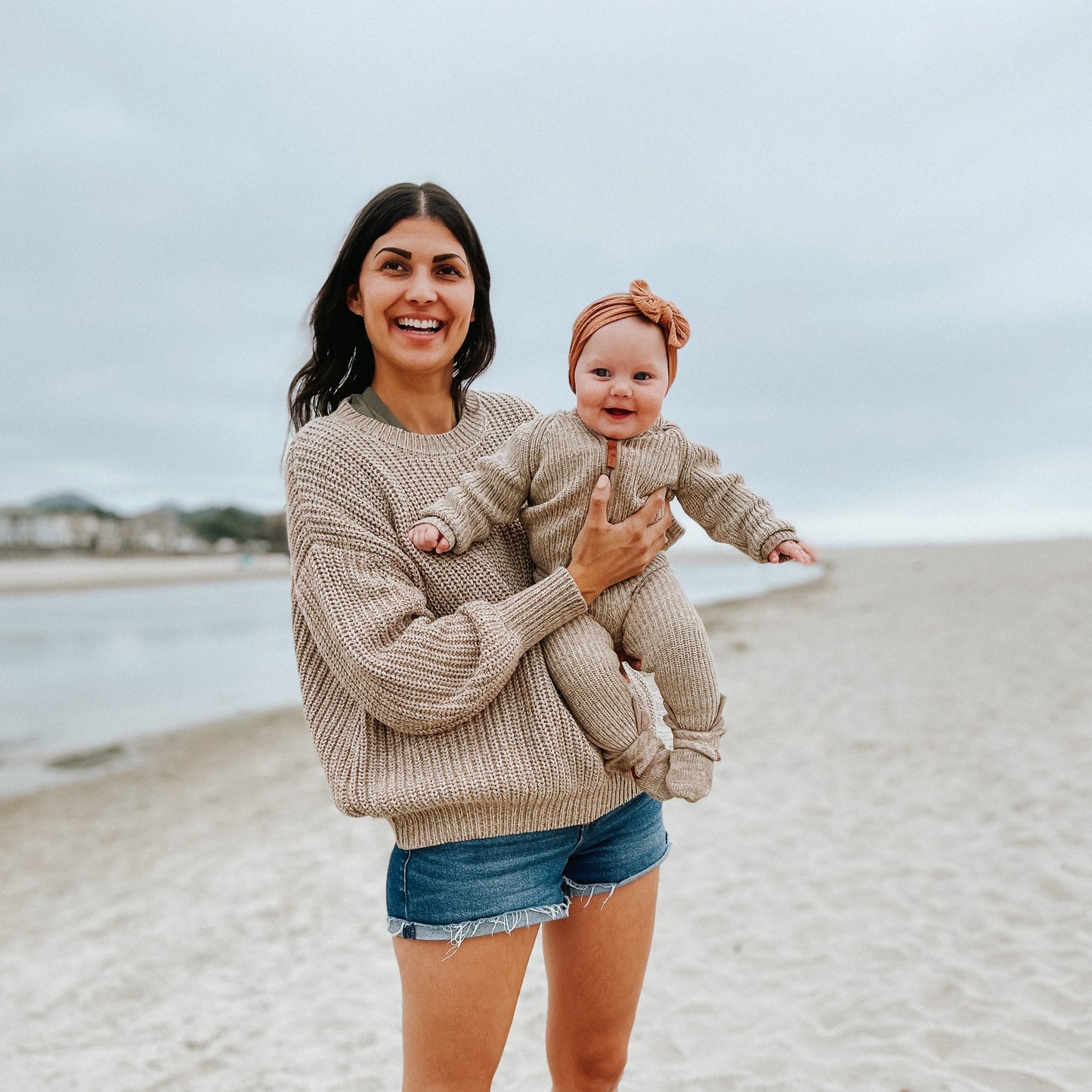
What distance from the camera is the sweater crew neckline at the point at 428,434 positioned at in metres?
1.77

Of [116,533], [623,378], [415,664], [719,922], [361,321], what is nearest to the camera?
[415,664]

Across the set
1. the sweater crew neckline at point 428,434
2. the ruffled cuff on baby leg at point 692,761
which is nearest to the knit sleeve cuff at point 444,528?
the sweater crew neckline at point 428,434

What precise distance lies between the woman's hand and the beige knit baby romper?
0.17ft

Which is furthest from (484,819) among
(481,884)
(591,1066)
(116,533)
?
(116,533)

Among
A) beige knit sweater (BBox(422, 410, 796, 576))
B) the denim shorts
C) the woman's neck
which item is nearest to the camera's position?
the denim shorts

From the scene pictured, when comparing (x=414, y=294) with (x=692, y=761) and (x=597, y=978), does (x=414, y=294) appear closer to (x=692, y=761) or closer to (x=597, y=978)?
(x=692, y=761)

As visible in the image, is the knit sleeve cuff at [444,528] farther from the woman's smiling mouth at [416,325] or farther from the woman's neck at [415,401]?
the woman's smiling mouth at [416,325]

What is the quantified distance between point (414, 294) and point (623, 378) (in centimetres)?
45

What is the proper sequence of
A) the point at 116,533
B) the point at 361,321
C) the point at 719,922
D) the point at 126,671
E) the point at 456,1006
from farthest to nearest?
the point at 116,533, the point at 126,671, the point at 719,922, the point at 361,321, the point at 456,1006

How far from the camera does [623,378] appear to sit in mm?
1749

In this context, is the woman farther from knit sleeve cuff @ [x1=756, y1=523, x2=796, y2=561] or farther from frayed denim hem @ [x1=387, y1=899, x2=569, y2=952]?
knit sleeve cuff @ [x1=756, y1=523, x2=796, y2=561]

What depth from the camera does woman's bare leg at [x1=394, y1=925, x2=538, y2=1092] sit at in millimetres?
1608

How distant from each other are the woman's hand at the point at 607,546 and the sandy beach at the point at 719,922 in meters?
2.47

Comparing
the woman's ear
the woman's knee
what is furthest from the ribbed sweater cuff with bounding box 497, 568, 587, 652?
the woman's knee
